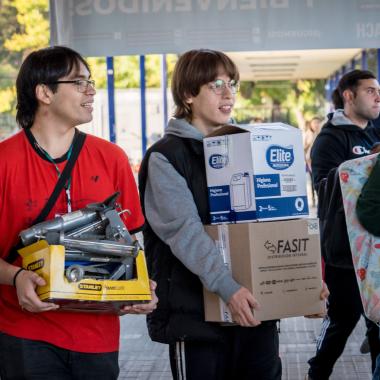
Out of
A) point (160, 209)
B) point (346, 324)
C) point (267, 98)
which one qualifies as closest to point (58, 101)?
point (160, 209)

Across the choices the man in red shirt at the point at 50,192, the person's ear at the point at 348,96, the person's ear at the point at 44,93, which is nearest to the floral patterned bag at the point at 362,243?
the man in red shirt at the point at 50,192

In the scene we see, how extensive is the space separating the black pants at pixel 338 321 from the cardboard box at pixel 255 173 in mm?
1912

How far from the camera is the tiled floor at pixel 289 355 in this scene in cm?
615

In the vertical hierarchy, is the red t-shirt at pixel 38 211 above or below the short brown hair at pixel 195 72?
→ below

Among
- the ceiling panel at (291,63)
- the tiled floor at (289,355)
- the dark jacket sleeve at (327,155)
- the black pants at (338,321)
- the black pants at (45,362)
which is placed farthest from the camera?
the ceiling panel at (291,63)

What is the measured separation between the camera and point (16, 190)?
286cm

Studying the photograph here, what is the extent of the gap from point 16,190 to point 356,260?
5.07 feet

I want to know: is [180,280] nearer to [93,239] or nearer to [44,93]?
[93,239]

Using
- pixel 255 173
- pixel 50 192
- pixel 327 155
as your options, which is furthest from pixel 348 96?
pixel 50 192

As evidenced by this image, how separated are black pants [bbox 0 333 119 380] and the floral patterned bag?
4.04 feet

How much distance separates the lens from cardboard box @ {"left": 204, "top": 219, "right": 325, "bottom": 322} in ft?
10.1

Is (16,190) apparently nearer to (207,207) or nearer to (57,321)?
(57,321)

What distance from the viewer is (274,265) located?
10.2 ft

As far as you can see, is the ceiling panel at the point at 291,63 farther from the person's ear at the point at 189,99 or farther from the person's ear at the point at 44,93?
the person's ear at the point at 44,93
